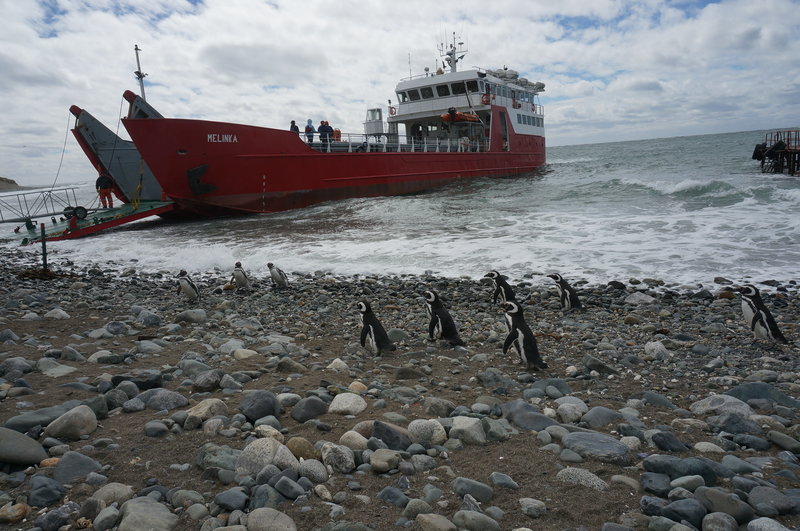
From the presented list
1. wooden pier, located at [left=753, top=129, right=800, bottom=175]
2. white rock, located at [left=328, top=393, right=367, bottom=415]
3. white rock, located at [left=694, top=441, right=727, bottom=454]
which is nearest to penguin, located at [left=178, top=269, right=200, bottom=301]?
white rock, located at [left=328, top=393, right=367, bottom=415]

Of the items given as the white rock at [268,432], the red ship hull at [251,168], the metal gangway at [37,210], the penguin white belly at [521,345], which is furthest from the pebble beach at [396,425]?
the metal gangway at [37,210]

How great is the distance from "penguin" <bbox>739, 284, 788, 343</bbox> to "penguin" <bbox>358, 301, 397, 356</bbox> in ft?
12.6

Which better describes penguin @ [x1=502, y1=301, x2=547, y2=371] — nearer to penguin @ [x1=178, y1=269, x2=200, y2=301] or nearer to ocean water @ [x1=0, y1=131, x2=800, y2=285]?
ocean water @ [x1=0, y1=131, x2=800, y2=285]

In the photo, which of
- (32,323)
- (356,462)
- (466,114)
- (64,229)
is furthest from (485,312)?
(466,114)

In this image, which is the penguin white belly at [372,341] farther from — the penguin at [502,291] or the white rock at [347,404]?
the penguin at [502,291]

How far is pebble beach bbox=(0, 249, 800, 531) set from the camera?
7.58 ft

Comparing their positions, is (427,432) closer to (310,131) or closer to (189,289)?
(189,289)

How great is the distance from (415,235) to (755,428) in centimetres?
1068

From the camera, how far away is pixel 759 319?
524 centimetres

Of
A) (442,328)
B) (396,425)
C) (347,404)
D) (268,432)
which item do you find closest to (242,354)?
(347,404)

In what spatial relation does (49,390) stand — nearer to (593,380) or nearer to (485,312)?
(593,380)

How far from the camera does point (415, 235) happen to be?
13.5 m

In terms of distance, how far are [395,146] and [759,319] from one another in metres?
21.1

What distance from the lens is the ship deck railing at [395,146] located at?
861 inches
